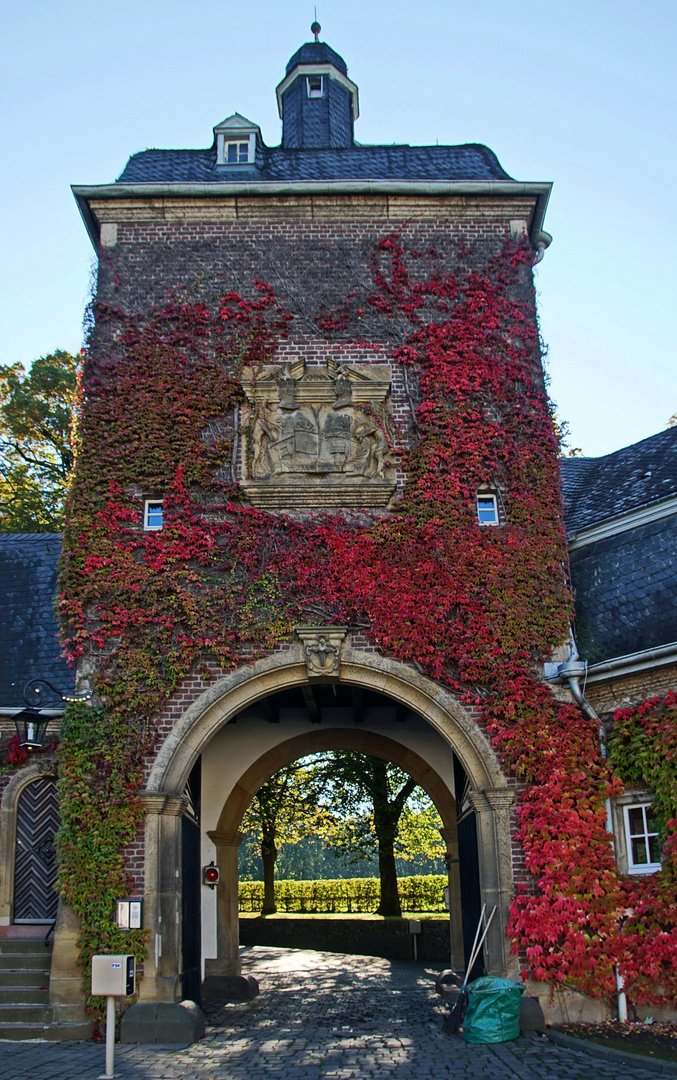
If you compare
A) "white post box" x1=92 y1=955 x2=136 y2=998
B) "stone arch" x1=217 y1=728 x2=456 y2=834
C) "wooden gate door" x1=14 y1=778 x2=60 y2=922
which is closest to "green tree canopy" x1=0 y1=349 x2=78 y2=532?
"stone arch" x1=217 y1=728 x2=456 y2=834

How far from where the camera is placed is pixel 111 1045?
7.39 m

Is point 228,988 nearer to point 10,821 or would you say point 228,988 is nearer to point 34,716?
point 10,821

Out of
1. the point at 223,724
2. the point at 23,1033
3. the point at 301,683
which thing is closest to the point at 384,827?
the point at 223,724

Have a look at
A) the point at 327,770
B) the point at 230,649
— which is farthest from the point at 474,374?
the point at 327,770

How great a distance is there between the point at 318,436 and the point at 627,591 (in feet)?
12.8

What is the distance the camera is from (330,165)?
13250 millimetres

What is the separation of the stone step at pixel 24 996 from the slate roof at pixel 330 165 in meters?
9.89

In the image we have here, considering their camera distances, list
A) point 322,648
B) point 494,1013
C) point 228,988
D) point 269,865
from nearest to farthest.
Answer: point 494,1013 < point 322,648 < point 228,988 < point 269,865

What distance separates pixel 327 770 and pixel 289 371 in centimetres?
1259

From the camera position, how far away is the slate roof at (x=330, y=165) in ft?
42.3

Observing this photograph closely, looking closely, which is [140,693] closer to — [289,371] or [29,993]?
[29,993]

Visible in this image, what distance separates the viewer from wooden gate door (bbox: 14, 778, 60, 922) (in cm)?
A: 1024

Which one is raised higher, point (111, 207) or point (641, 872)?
point (111, 207)

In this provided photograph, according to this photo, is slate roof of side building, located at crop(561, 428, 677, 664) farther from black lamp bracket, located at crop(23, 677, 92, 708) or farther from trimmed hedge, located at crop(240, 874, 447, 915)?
trimmed hedge, located at crop(240, 874, 447, 915)
